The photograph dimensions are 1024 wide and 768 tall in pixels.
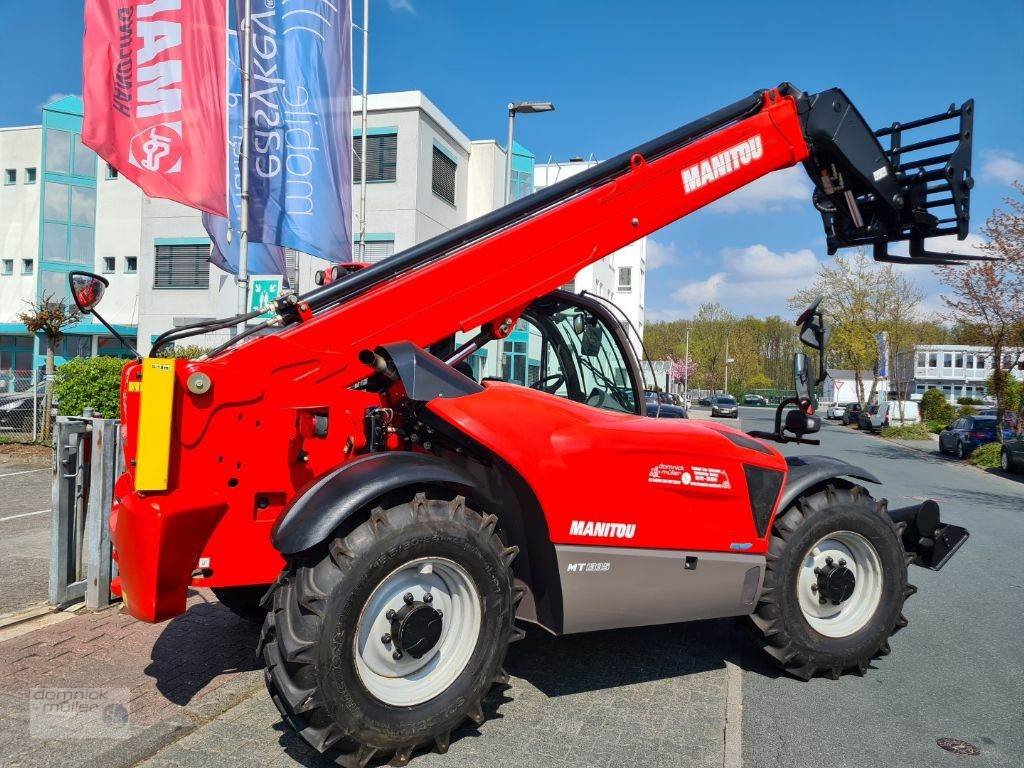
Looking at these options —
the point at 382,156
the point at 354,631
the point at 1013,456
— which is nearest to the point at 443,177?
the point at 382,156

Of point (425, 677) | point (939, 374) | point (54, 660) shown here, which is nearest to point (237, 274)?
point (54, 660)

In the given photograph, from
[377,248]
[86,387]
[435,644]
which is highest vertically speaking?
[377,248]

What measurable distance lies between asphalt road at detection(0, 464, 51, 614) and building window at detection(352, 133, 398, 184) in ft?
51.4

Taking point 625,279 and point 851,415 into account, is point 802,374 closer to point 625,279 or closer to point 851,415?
point 851,415

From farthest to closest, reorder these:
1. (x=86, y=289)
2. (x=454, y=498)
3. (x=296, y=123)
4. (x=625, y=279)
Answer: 1. (x=625, y=279)
2. (x=296, y=123)
3. (x=86, y=289)
4. (x=454, y=498)

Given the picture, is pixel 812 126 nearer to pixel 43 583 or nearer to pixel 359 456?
pixel 359 456

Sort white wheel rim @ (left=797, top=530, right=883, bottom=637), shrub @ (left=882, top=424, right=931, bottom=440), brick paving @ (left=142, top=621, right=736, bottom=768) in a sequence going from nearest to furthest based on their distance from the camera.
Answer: brick paving @ (left=142, top=621, right=736, bottom=768) → white wheel rim @ (left=797, top=530, right=883, bottom=637) → shrub @ (left=882, top=424, right=931, bottom=440)

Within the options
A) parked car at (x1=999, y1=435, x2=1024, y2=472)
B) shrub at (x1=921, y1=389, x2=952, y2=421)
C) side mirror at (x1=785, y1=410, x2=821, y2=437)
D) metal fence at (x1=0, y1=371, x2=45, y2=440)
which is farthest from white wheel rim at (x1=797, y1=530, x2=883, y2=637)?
shrub at (x1=921, y1=389, x2=952, y2=421)

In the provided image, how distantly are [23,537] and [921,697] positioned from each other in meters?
8.01

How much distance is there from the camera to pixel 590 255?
15.3 ft

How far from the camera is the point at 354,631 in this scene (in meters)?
3.26

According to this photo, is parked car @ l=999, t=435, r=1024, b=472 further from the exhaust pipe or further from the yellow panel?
the yellow panel

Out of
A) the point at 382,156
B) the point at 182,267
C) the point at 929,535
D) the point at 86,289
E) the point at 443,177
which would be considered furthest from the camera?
the point at 443,177

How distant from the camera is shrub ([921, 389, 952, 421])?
142 ft
